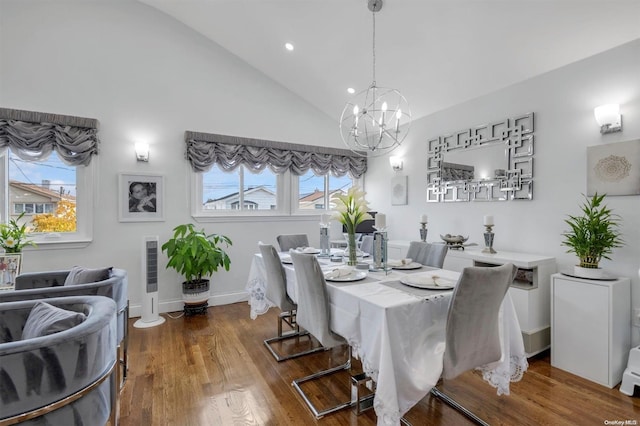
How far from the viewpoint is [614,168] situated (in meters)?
2.45

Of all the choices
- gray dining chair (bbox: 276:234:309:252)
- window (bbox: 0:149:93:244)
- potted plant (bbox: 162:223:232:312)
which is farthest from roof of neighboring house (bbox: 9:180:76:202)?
gray dining chair (bbox: 276:234:309:252)

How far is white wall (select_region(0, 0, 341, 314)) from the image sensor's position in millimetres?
3324

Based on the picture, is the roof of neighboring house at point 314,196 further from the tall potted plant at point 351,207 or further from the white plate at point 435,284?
the white plate at point 435,284

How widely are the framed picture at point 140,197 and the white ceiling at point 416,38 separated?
2.06 m

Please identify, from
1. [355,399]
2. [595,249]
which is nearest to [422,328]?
[355,399]

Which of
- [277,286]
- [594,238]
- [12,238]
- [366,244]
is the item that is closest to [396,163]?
[366,244]

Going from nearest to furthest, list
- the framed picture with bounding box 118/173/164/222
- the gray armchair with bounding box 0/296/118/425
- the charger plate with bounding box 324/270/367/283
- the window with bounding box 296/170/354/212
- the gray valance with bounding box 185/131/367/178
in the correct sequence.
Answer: the gray armchair with bounding box 0/296/118/425, the charger plate with bounding box 324/270/367/283, the framed picture with bounding box 118/173/164/222, the gray valance with bounding box 185/131/367/178, the window with bounding box 296/170/354/212

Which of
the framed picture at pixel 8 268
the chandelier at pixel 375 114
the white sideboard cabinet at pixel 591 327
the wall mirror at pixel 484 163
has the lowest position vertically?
the white sideboard cabinet at pixel 591 327

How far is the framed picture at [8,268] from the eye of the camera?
112 inches

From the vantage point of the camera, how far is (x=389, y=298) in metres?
1.67

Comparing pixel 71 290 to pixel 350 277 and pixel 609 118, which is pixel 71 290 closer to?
pixel 350 277

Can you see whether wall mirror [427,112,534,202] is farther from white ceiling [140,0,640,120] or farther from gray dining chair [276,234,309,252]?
gray dining chair [276,234,309,252]

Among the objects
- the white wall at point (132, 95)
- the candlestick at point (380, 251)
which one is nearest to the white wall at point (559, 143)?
the candlestick at point (380, 251)

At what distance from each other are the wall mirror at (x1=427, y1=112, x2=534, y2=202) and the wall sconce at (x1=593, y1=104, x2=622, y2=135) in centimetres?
54
